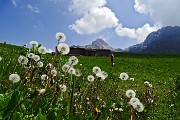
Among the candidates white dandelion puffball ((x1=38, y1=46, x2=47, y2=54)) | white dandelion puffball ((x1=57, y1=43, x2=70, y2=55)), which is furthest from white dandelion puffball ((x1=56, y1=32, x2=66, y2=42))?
white dandelion puffball ((x1=38, y1=46, x2=47, y2=54))

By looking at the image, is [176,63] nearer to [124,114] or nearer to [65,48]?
[124,114]

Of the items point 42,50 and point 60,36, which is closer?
point 60,36

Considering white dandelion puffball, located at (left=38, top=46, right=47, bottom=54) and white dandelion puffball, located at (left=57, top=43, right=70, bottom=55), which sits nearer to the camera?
white dandelion puffball, located at (left=57, top=43, right=70, bottom=55)

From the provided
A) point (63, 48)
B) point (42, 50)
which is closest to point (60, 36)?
point (63, 48)

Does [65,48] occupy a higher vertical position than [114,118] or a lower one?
higher

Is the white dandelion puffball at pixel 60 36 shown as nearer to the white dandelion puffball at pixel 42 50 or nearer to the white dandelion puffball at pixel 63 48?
the white dandelion puffball at pixel 63 48

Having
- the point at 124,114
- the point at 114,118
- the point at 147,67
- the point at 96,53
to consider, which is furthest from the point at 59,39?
the point at 96,53

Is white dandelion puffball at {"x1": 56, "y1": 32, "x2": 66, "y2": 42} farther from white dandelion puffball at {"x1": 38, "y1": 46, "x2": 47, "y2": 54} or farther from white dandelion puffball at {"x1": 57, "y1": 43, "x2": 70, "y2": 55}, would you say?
white dandelion puffball at {"x1": 38, "y1": 46, "x2": 47, "y2": 54}

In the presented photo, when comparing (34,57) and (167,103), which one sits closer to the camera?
(34,57)

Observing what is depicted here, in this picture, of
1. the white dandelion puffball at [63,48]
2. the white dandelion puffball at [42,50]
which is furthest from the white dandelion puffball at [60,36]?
the white dandelion puffball at [42,50]

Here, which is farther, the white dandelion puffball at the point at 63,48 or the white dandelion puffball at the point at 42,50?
the white dandelion puffball at the point at 42,50

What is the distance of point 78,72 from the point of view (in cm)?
486

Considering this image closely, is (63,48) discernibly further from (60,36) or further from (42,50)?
(42,50)

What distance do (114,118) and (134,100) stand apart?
10.5ft
